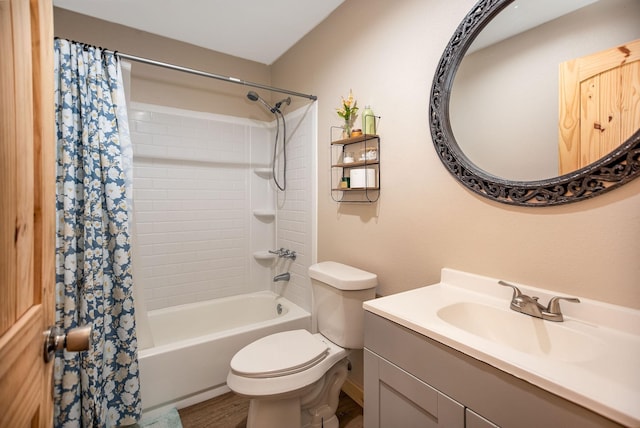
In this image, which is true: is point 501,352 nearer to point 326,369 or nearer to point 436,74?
point 326,369

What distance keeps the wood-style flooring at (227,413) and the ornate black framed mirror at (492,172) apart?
144 centimetres

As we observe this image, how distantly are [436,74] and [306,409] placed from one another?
176cm

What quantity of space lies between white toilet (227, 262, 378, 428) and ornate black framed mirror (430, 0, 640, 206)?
2.36 feet

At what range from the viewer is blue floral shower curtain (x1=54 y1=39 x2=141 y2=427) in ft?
4.93

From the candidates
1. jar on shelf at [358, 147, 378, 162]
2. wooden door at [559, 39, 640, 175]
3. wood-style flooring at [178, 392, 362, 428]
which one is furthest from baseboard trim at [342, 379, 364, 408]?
wooden door at [559, 39, 640, 175]

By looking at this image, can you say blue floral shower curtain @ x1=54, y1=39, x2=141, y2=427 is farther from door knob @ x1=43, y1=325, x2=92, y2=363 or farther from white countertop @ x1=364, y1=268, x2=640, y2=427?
white countertop @ x1=364, y1=268, x2=640, y2=427

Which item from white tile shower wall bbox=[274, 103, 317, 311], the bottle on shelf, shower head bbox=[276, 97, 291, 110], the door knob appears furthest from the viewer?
shower head bbox=[276, 97, 291, 110]

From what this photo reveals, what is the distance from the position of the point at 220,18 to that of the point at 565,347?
2.54 meters

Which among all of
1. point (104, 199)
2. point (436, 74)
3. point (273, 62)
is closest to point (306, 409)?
point (104, 199)

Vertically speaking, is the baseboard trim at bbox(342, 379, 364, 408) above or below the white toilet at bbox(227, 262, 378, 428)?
below

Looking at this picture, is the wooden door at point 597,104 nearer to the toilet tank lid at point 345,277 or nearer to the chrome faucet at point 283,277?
the toilet tank lid at point 345,277

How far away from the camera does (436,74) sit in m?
1.38

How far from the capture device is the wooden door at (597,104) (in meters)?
0.89

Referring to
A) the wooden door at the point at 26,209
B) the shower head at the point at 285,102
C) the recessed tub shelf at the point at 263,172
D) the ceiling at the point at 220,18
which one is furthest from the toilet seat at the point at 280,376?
the ceiling at the point at 220,18
